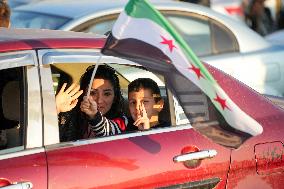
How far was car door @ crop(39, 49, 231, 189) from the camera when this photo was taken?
423 centimetres

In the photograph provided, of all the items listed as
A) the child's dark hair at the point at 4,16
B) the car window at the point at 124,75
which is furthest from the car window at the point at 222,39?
the car window at the point at 124,75

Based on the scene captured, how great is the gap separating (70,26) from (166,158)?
365 centimetres

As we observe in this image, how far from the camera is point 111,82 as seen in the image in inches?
199

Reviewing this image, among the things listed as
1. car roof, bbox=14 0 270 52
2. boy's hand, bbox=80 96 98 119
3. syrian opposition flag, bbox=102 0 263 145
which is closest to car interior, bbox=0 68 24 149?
boy's hand, bbox=80 96 98 119

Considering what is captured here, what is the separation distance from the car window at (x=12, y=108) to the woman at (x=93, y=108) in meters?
0.21

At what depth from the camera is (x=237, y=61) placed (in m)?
8.37

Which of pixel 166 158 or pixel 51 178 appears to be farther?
pixel 166 158

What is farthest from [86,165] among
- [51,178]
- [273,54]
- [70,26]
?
[273,54]

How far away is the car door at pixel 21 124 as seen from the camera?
13.4 ft

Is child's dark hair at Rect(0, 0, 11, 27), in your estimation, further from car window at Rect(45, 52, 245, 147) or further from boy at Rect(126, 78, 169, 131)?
boy at Rect(126, 78, 169, 131)

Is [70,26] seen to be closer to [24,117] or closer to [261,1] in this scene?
[24,117]

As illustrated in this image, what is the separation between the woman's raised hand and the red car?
0.13 meters

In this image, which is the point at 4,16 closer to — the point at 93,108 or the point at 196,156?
the point at 93,108

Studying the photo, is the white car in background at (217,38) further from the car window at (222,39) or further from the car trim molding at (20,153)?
the car trim molding at (20,153)
